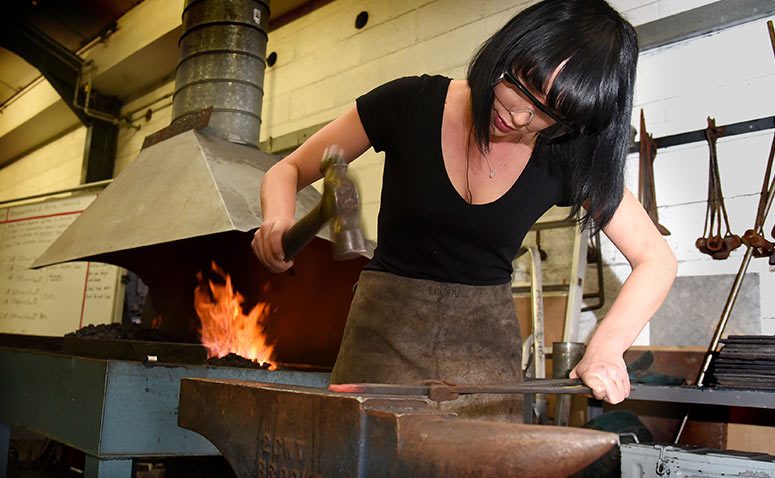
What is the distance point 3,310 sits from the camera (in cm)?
491

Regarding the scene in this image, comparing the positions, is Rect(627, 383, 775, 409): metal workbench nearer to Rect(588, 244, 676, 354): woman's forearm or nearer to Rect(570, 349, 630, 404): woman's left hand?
Rect(588, 244, 676, 354): woman's forearm

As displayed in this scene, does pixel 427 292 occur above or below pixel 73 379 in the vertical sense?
above

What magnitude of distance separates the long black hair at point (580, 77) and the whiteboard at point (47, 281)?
3.67 m

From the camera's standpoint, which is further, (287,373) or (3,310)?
(3,310)

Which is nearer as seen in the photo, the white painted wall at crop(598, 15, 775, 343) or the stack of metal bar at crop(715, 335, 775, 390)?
the stack of metal bar at crop(715, 335, 775, 390)

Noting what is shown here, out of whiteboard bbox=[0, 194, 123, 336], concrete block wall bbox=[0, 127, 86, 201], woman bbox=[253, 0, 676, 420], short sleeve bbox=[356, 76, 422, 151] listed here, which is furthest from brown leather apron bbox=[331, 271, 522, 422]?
concrete block wall bbox=[0, 127, 86, 201]

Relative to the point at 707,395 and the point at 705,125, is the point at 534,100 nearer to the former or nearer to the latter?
the point at 707,395

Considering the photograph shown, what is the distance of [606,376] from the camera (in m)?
1.09

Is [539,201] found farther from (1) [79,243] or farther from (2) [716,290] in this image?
(1) [79,243]

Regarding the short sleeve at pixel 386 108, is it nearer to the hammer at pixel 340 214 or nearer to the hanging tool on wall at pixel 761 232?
the hammer at pixel 340 214

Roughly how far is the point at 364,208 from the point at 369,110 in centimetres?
252

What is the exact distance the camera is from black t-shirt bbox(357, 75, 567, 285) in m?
1.27

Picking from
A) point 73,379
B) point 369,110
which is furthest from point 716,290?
point 73,379

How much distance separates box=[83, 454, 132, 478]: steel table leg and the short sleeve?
3.59 ft
